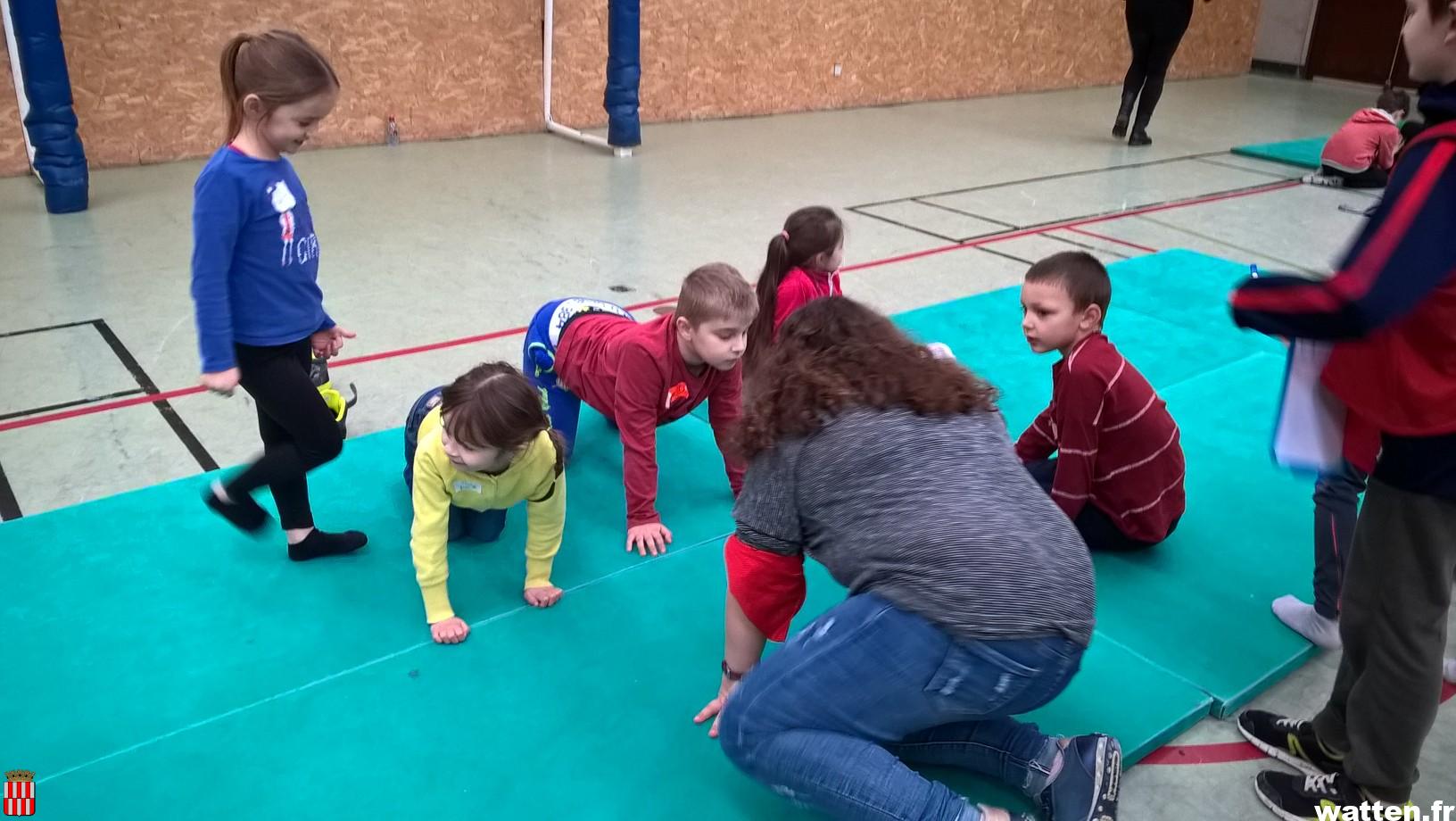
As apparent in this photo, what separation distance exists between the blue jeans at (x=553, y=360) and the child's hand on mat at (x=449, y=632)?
843 millimetres

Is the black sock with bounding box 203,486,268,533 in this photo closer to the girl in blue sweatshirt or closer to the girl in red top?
the girl in blue sweatshirt

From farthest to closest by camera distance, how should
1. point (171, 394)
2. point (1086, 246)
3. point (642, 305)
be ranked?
point (1086, 246), point (642, 305), point (171, 394)

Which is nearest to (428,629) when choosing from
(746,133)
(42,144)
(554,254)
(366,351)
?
(366,351)

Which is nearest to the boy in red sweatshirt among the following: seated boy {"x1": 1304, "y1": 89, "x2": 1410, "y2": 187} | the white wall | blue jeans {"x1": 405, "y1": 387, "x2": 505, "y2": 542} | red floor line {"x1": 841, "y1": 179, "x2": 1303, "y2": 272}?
blue jeans {"x1": 405, "y1": 387, "x2": 505, "y2": 542}

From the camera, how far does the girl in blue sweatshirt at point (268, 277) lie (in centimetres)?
217

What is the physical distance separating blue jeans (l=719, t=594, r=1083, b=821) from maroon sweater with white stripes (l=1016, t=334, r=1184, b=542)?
0.90 meters

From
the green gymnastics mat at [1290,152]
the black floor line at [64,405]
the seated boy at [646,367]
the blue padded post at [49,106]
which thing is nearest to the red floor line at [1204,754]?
the seated boy at [646,367]

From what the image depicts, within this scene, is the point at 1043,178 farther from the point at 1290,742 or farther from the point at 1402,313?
the point at 1402,313

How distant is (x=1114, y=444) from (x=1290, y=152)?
6.62m

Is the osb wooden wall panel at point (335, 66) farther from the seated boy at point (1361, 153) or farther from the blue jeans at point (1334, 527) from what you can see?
the blue jeans at point (1334, 527)

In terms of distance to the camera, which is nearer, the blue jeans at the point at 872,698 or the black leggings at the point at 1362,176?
the blue jeans at the point at 872,698

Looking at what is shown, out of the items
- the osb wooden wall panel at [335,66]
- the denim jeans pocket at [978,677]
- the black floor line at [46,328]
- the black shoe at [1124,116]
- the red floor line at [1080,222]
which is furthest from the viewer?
the black shoe at [1124,116]

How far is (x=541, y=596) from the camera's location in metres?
2.44

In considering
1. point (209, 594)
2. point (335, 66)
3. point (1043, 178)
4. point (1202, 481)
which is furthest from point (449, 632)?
point (1043, 178)
